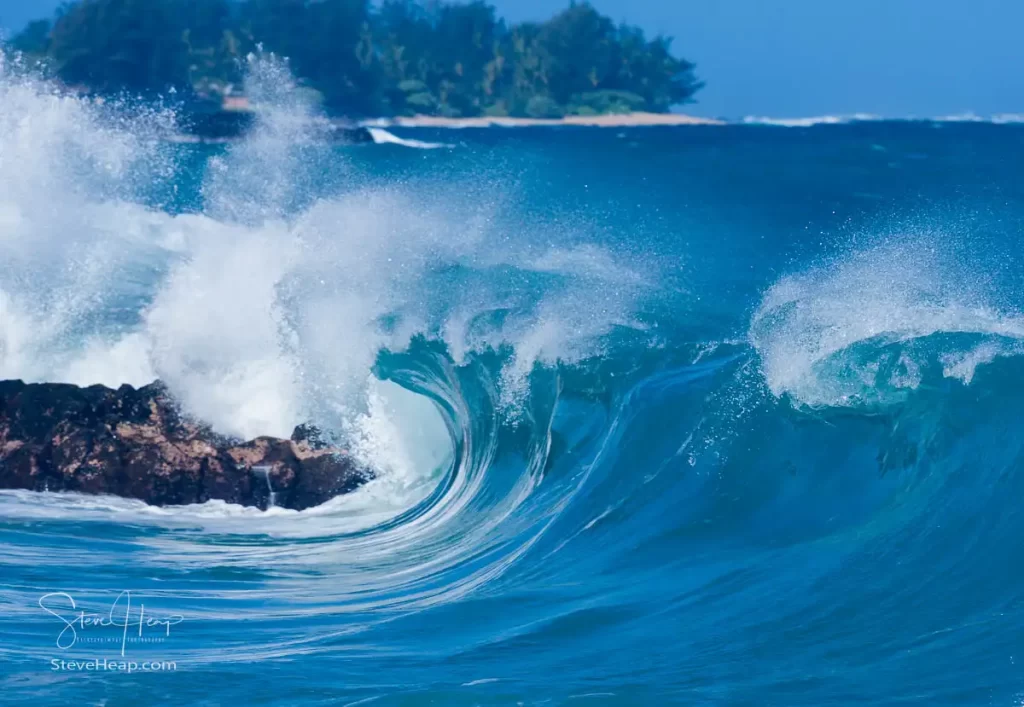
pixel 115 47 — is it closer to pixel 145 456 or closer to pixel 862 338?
pixel 145 456

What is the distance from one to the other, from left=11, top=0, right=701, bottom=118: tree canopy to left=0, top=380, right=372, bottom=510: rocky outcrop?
7469cm

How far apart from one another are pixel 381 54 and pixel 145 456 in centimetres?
9121

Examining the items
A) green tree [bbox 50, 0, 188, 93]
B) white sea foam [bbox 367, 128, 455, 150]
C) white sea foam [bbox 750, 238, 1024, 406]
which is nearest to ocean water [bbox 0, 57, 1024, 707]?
white sea foam [bbox 750, 238, 1024, 406]

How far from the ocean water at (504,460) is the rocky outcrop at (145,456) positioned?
0.75 ft

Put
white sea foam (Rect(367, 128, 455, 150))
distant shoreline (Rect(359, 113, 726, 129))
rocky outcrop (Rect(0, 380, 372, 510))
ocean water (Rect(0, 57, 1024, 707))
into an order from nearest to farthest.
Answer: ocean water (Rect(0, 57, 1024, 707)), rocky outcrop (Rect(0, 380, 372, 510)), white sea foam (Rect(367, 128, 455, 150)), distant shoreline (Rect(359, 113, 726, 129))

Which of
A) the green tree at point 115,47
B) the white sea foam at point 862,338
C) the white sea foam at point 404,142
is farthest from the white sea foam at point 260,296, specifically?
the green tree at point 115,47

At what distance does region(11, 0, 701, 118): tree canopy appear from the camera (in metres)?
82.4

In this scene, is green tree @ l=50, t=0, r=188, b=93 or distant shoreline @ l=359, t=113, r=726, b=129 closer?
green tree @ l=50, t=0, r=188, b=93

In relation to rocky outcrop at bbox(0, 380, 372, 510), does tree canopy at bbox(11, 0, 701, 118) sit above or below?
above

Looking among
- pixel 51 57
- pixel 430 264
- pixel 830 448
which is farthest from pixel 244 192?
pixel 51 57

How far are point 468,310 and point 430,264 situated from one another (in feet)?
4.29

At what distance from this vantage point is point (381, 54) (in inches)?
3866

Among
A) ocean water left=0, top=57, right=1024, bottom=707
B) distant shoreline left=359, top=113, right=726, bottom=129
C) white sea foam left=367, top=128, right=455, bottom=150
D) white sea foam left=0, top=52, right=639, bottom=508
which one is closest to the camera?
ocean water left=0, top=57, right=1024, bottom=707

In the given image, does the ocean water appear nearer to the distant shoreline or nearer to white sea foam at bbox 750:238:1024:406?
white sea foam at bbox 750:238:1024:406
